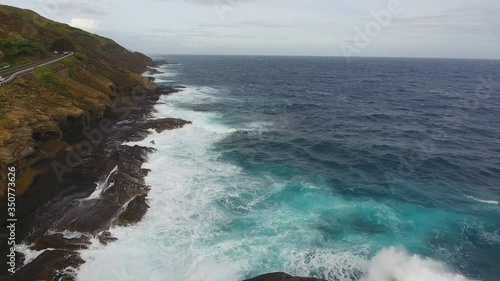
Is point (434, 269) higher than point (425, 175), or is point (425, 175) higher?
point (434, 269)

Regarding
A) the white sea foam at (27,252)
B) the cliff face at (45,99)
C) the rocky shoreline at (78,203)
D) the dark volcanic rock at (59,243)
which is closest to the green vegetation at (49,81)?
the cliff face at (45,99)

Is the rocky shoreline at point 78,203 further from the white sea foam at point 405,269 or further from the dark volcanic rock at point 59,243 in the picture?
the white sea foam at point 405,269

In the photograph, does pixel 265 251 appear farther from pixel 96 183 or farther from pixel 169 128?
pixel 169 128

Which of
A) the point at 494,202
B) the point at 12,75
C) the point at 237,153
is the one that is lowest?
the point at 237,153

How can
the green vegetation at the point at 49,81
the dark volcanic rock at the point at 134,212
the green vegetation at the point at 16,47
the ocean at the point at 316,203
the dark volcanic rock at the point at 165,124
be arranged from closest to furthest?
1. the ocean at the point at 316,203
2. the dark volcanic rock at the point at 134,212
3. the green vegetation at the point at 49,81
4. the dark volcanic rock at the point at 165,124
5. the green vegetation at the point at 16,47

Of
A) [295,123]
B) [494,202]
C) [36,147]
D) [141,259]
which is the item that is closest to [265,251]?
[141,259]
